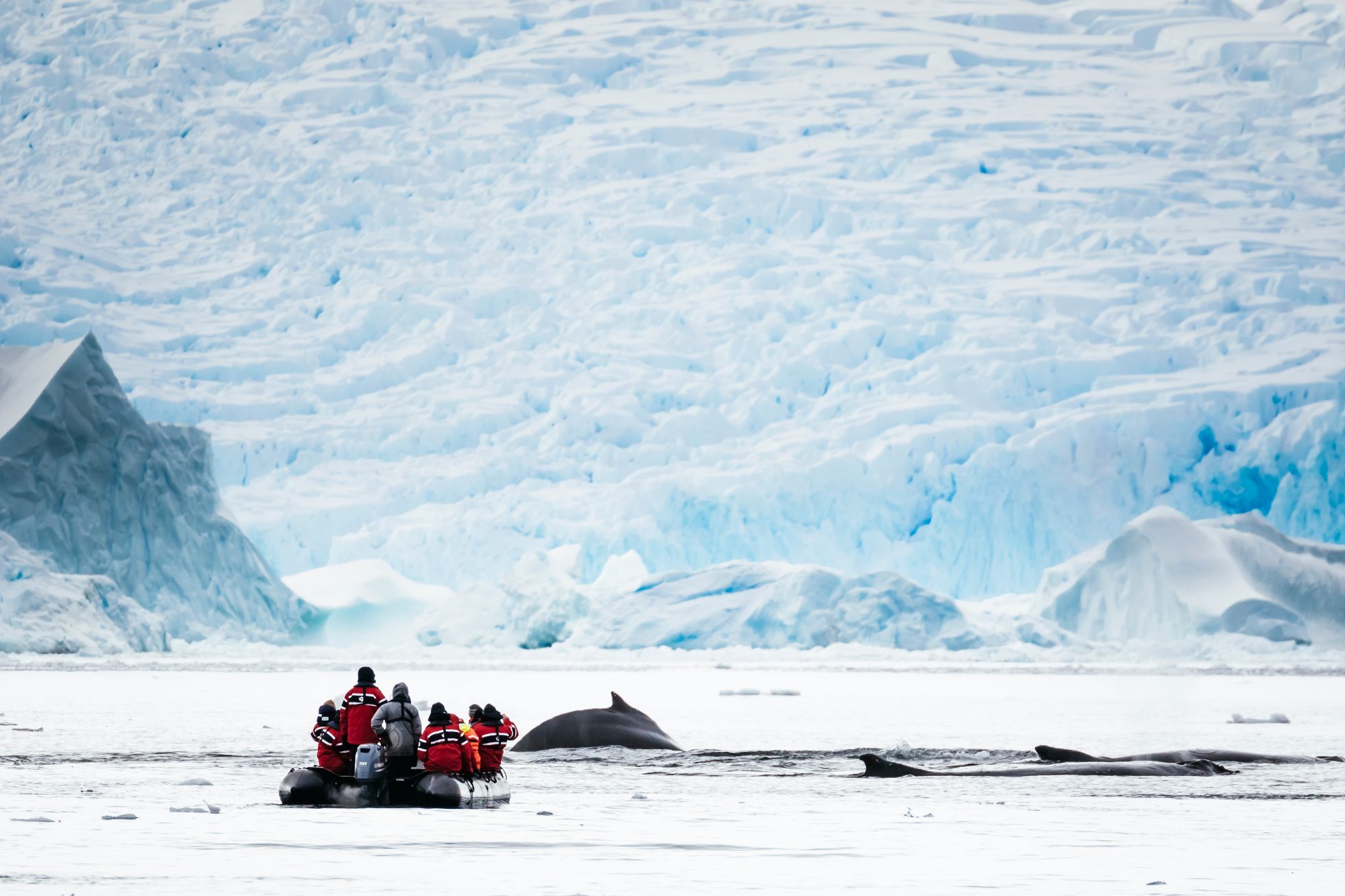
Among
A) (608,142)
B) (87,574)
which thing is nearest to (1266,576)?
(87,574)

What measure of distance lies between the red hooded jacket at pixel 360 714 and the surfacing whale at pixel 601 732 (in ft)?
17.4

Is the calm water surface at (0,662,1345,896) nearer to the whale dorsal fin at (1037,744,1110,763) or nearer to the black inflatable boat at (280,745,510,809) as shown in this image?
the black inflatable boat at (280,745,510,809)

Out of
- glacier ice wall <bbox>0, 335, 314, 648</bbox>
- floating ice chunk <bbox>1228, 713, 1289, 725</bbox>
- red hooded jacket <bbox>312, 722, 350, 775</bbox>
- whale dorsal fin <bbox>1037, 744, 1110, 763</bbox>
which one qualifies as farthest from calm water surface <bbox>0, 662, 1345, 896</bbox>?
glacier ice wall <bbox>0, 335, 314, 648</bbox>

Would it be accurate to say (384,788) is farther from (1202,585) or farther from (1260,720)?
(1202,585)

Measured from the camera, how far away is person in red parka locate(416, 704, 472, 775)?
481 inches

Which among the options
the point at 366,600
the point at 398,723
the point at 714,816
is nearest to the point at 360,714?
the point at 398,723

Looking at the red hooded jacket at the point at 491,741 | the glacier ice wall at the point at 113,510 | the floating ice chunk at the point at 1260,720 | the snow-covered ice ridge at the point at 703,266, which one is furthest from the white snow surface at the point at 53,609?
the red hooded jacket at the point at 491,741

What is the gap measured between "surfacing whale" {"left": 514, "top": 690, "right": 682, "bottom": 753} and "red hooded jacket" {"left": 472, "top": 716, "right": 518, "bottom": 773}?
15.0 feet

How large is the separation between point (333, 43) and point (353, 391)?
2318 centimetres

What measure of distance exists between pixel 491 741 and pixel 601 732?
5.08 metres

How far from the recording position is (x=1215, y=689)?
105ft

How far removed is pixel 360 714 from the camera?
12219 millimetres

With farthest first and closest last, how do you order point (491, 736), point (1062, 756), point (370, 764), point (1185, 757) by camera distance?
point (1185, 757)
point (1062, 756)
point (491, 736)
point (370, 764)

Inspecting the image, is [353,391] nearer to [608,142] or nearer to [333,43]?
[608,142]
